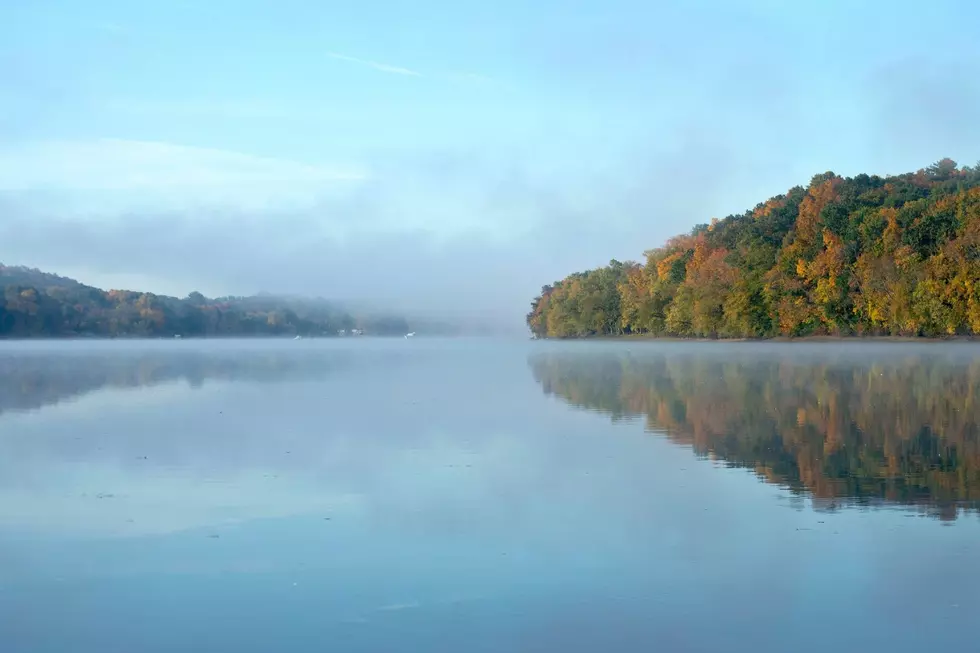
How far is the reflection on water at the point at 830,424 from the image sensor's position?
31.9 feet

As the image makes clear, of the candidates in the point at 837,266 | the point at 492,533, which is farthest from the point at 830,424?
the point at 837,266

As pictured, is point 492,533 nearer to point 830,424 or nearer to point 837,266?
point 830,424

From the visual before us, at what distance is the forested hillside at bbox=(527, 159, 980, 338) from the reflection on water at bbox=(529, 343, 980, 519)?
39.9 metres

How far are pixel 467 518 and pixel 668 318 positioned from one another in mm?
87622

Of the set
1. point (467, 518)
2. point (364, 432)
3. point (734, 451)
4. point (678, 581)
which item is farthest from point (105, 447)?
point (678, 581)

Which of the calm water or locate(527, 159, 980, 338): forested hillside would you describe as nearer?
the calm water

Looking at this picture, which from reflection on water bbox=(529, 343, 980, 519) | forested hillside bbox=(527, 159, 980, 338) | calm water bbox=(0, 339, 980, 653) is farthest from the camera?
forested hillside bbox=(527, 159, 980, 338)

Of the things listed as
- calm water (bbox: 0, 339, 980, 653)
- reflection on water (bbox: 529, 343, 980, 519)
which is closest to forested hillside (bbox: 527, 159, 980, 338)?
reflection on water (bbox: 529, 343, 980, 519)

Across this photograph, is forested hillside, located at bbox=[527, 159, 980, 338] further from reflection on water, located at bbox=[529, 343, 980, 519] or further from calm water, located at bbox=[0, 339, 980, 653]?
calm water, located at bbox=[0, 339, 980, 653]

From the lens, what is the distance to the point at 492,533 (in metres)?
7.89

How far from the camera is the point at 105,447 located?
13242mm

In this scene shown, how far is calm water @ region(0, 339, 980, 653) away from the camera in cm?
557

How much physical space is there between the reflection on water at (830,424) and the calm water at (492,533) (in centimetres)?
8

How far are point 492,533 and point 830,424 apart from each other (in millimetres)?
8803
